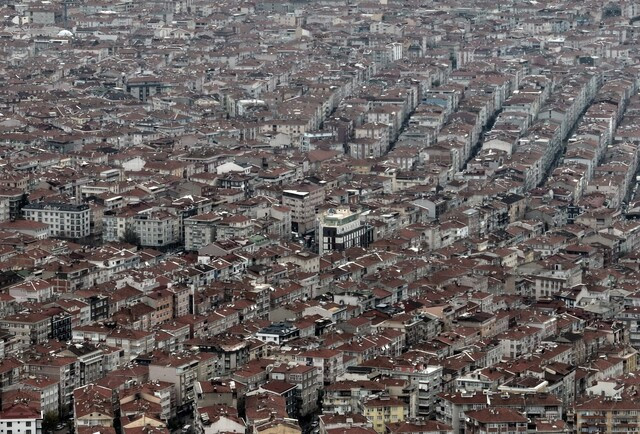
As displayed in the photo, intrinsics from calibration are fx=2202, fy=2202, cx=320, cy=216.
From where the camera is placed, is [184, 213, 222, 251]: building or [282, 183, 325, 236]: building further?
[282, 183, 325, 236]: building

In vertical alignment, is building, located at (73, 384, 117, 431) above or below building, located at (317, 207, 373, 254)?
above

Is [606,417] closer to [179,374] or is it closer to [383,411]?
[383,411]

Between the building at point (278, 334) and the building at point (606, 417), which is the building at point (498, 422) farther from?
the building at point (278, 334)

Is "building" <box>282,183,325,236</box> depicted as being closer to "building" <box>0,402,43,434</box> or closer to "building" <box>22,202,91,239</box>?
"building" <box>22,202,91,239</box>

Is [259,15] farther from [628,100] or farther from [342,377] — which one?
[342,377]

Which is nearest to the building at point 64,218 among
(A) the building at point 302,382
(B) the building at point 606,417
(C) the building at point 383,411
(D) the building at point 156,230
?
(D) the building at point 156,230

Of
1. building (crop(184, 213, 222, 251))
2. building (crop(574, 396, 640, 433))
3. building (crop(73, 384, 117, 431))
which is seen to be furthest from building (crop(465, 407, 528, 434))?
building (crop(184, 213, 222, 251))

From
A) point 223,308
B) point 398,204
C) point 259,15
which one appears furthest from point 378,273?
point 259,15
